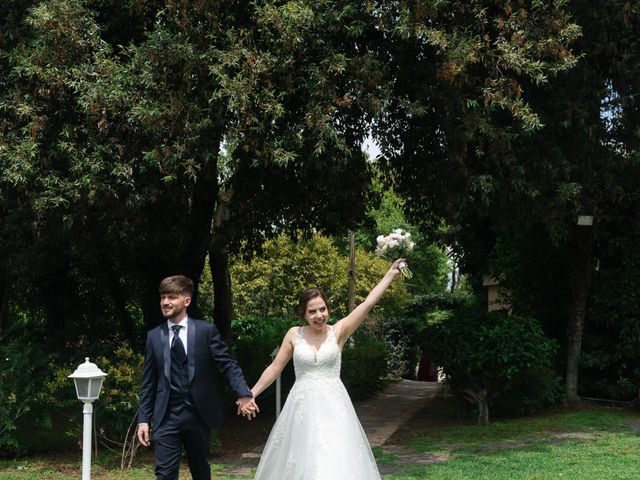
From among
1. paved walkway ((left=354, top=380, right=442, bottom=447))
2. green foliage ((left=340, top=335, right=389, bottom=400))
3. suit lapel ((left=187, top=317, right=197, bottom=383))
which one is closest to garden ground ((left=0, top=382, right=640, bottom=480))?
paved walkway ((left=354, top=380, right=442, bottom=447))

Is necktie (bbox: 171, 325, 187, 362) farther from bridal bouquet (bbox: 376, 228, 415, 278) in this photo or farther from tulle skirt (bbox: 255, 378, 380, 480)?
bridal bouquet (bbox: 376, 228, 415, 278)

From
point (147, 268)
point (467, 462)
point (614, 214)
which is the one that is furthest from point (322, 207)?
point (614, 214)

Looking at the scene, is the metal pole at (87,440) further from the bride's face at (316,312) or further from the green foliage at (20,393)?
the green foliage at (20,393)

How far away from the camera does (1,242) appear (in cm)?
1328

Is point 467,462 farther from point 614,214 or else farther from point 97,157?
point 614,214

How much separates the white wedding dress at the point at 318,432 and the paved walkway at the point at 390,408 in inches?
220

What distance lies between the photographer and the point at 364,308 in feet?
22.9

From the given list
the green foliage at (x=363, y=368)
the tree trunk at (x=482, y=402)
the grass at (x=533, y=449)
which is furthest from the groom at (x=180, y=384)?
the green foliage at (x=363, y=368)

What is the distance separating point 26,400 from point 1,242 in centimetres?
376

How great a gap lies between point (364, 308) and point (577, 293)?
985cm

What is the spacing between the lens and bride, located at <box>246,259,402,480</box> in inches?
264

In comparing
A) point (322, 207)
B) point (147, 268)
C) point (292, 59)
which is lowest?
point (147, 268)

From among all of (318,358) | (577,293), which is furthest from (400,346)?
(318,358)

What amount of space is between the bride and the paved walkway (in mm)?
5610
